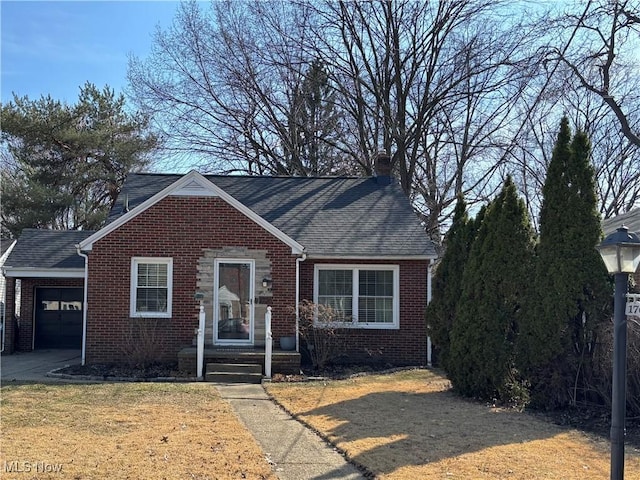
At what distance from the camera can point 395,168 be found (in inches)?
1126

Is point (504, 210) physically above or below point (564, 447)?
above

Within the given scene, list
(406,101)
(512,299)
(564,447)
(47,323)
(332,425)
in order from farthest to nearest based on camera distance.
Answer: (406,101) < (47,323) < (512,299) < (332,425) < (564,447)

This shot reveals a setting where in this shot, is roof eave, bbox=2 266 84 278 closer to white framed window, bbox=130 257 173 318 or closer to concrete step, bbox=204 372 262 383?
white framed window, bbox=130 257 173 318

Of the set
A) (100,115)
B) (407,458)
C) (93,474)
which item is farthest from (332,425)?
(100,115)

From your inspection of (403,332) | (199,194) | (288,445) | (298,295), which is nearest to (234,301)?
(298,295)

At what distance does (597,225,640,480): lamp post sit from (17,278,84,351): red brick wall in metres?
16.8

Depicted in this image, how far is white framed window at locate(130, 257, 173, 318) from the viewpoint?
15039 millimetres

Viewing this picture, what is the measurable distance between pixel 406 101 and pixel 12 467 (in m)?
24.2

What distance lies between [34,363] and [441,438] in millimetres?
11668

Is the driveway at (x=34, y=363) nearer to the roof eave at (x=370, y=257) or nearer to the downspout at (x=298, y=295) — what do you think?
the downspout at (x=298, y=295)

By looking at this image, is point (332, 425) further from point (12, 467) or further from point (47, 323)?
point (47, 323)

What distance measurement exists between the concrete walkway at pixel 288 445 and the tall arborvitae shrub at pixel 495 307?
3446 millimetres

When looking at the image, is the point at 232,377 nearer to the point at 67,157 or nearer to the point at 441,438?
the point at 441,438

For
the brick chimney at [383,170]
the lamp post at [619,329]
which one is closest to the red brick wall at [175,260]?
the brick chimney at [383,170]
